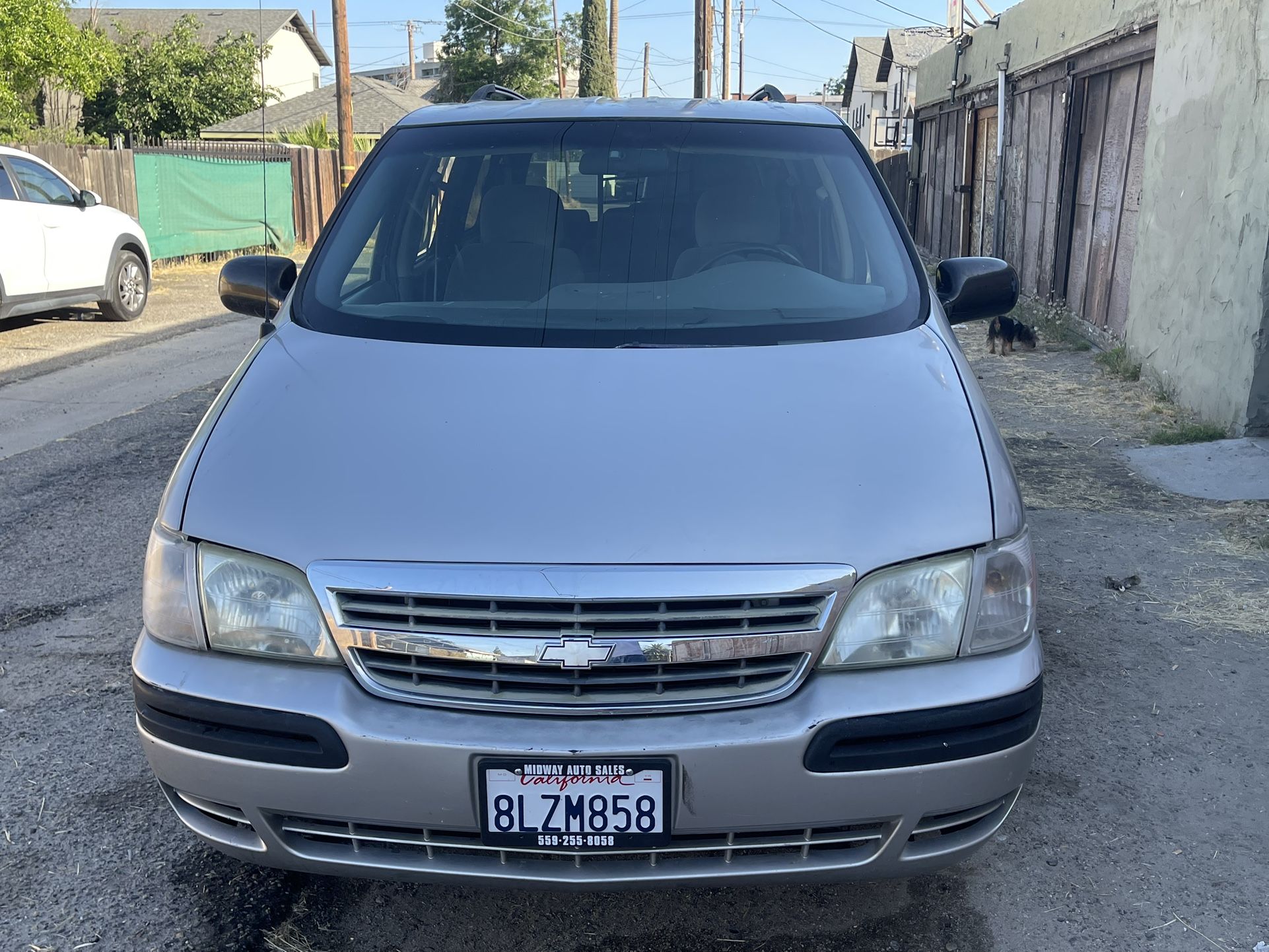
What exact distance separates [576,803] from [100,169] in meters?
16.2

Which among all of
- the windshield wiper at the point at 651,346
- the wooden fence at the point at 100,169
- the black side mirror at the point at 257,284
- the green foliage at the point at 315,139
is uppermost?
the green foliage at the point at 315,139

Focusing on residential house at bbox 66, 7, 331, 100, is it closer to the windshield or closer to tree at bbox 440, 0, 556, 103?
tree at bbox 440, 0, 556, 103

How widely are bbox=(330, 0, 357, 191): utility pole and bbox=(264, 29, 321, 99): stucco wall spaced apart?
30958mm

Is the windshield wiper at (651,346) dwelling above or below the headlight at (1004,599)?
above

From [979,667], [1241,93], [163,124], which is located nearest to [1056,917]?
[979,667]

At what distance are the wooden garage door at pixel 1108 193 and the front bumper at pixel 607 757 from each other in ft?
26.8

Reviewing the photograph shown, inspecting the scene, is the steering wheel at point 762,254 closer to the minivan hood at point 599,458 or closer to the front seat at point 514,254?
the front seat at point 514,254

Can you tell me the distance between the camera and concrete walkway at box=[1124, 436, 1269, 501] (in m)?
6.02

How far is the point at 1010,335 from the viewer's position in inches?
414

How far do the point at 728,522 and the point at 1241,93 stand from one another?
256 inches

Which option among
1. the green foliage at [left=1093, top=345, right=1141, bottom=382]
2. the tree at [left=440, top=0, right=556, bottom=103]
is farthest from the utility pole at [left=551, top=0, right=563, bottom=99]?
the green foliage at [left=1093, top=345, right=1141, bottom=382]

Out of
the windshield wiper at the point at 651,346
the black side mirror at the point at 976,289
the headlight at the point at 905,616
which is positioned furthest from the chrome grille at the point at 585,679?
the black side mirror at the point at 976,289

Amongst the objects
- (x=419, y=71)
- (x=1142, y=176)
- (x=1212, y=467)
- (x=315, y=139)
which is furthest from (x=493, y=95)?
(x=419, y=71)

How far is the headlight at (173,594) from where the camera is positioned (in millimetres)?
2293
